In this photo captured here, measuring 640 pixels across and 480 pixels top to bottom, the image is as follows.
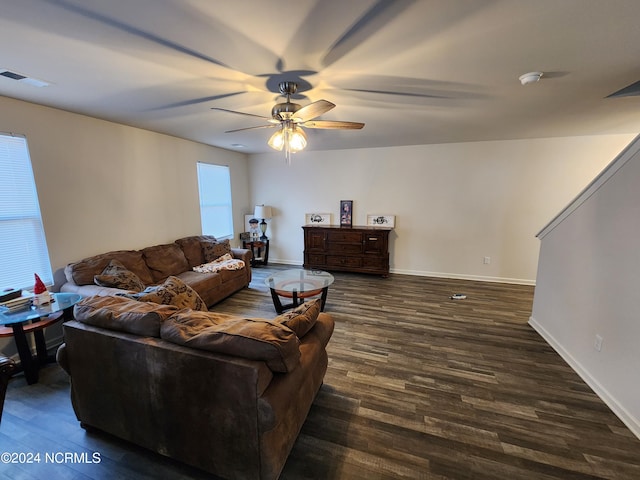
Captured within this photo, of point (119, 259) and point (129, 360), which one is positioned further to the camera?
point (119, 259)

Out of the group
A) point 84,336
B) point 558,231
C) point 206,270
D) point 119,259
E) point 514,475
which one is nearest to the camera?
point 514,475

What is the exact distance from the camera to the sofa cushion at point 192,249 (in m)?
4.17

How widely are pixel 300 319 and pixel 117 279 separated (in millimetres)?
2268

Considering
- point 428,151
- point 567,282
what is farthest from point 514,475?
point 428,151

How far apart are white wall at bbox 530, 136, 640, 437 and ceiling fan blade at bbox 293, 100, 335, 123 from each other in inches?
88.5

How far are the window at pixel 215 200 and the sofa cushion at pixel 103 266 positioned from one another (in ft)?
5.39

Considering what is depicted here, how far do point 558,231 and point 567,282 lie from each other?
55cm

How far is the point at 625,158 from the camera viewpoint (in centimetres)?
202

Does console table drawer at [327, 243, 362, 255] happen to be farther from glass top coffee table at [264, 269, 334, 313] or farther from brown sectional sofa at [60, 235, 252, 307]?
brown sectional sofa at [60, 235, 252, 307]

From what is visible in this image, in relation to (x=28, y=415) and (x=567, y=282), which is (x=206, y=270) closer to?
(x=28, y=415)

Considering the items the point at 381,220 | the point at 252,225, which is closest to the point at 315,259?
the point at 381,220

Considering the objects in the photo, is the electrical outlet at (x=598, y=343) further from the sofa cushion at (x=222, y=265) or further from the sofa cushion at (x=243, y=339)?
the sofa cushion at (x=222, y=265)

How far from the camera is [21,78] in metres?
2.02

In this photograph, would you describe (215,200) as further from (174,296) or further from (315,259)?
(174,296)
